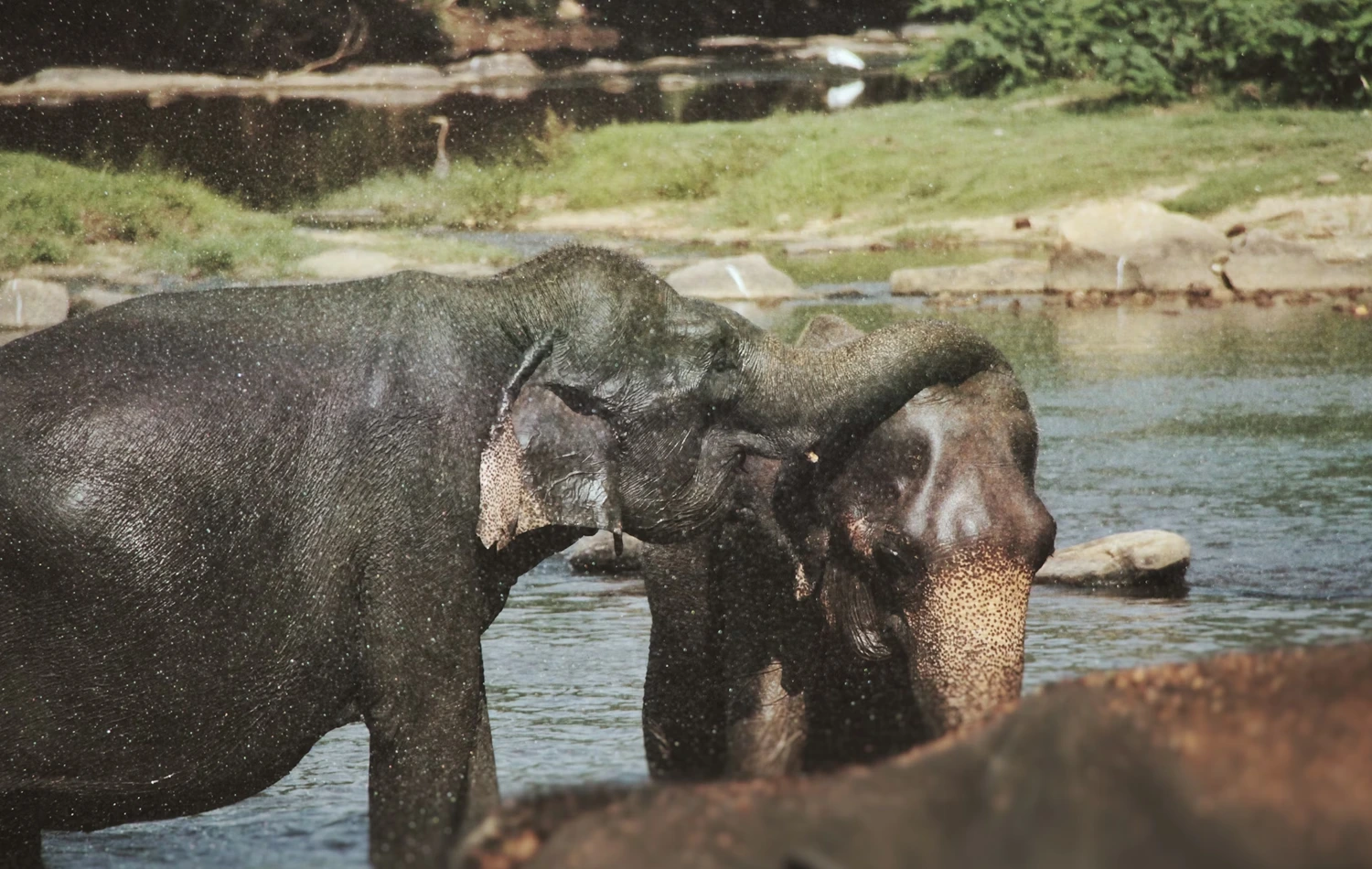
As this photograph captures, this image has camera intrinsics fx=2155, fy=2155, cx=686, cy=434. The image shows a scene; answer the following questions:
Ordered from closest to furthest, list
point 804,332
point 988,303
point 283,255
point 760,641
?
point 760,641 → point 804,332 → point 988,303 → point 283,255

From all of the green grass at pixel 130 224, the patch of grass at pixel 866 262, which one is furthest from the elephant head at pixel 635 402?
the green grass at pixel 130 224

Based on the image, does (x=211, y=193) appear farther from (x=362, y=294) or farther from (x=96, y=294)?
(x=362, y=294)

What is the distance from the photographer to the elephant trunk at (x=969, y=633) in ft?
20.2

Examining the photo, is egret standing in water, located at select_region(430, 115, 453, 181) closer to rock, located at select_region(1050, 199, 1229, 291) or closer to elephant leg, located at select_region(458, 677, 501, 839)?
rock, located at select_region(1050, 199, 1229, 291)

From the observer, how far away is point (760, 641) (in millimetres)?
6789

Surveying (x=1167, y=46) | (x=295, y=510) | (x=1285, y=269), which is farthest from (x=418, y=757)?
(x=1167, y=46)

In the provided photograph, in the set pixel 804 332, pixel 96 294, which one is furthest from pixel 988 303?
pixel 804 332

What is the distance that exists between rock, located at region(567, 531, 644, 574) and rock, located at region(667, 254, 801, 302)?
8.80m

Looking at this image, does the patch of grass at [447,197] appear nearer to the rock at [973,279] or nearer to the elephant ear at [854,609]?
the rock at [973,279]

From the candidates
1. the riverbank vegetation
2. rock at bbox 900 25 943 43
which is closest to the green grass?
the riverbank vegetation

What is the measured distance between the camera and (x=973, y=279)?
21.2 m

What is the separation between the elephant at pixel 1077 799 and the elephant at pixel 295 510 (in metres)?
2.42

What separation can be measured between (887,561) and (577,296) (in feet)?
5.02

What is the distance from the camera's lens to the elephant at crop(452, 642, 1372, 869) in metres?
2.40
